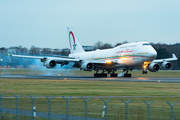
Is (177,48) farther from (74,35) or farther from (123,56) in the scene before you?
(123,56)

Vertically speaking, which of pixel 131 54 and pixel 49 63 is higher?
pixel 131 54

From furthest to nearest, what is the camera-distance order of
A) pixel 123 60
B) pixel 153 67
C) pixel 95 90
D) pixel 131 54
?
pixel 153 67 < pixel 123 60 < pixel 131 54 < pixel 95 90

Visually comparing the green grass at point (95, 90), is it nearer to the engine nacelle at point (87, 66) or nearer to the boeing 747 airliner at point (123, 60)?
the boeing 747 airliner at point (123, 60)

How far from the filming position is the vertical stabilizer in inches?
3108

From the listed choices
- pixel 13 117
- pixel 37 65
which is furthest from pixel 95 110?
pixel 37 65

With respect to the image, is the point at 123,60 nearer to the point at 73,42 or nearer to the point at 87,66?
the point at 87,66

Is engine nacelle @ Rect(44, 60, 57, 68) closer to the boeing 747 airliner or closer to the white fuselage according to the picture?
the boeing 747 airliner

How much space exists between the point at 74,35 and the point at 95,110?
64.9 m

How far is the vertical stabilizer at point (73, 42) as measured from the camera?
7894cm

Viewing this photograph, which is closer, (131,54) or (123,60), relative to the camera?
(131,54)

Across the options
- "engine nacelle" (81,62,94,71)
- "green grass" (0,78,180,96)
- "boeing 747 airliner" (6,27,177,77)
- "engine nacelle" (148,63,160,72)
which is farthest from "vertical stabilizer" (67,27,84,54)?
"green grass" (0,78,180,96)

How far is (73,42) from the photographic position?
80562 mm

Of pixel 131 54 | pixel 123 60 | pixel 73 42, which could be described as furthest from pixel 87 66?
pixel 73 42

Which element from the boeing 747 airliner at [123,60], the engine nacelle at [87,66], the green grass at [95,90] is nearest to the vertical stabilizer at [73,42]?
the boeing 747 airliner at [123,60]
